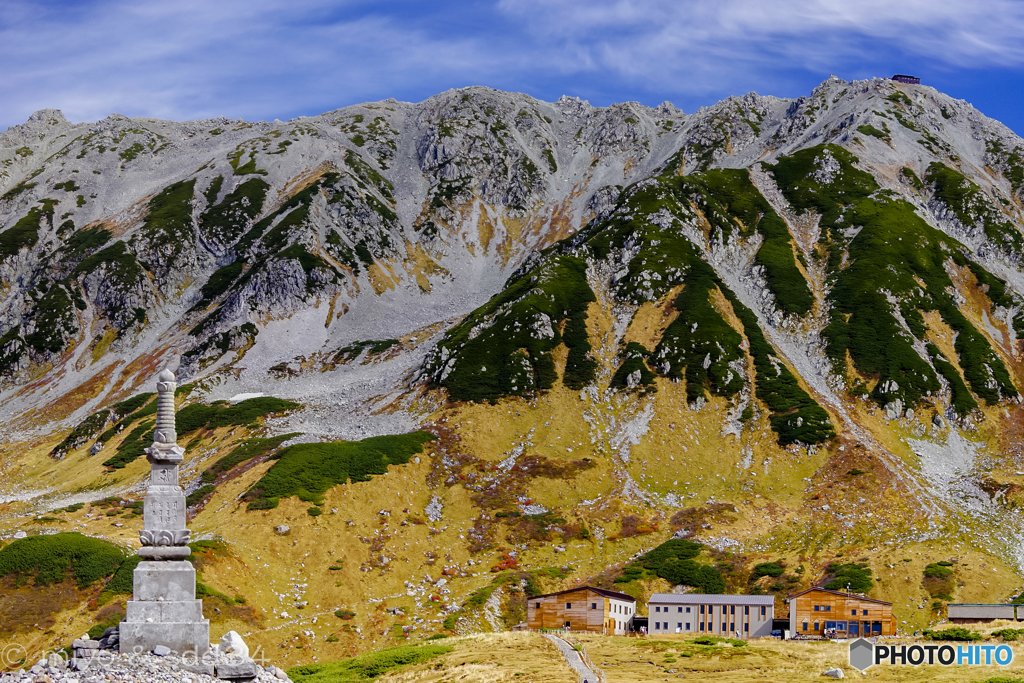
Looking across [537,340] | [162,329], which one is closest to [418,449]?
[537,340]

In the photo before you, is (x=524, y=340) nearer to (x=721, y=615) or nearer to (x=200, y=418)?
(x=200, y=418)

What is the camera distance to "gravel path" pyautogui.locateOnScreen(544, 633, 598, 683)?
132 ft

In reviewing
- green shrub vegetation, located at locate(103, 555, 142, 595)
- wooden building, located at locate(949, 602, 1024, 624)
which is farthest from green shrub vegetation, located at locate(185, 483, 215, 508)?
wooden building, located at locate(949, 602, 1024, 624)

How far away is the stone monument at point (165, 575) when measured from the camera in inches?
1403

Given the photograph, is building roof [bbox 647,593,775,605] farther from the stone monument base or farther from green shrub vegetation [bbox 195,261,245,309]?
green shrub vegetation [bbox 195,261,245,309]

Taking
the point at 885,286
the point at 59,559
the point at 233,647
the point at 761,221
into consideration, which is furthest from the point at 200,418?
the point at 885,286

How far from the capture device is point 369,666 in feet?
158

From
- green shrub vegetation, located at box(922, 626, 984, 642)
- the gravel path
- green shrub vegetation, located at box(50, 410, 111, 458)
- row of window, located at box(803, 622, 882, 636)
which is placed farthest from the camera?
green shrub vegetation, located at box(50, 410, 111, 458)

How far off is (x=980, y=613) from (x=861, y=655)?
30193mm

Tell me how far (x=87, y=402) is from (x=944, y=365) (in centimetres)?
14985

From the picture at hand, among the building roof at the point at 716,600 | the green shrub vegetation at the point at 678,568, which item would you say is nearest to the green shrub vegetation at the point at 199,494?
the green shrub vegetation at the point at 678,568

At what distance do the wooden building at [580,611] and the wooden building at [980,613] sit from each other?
2694 cm

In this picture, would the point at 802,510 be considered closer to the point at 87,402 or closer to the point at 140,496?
the point at 140,496

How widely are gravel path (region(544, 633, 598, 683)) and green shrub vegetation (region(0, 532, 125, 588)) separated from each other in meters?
45.1
